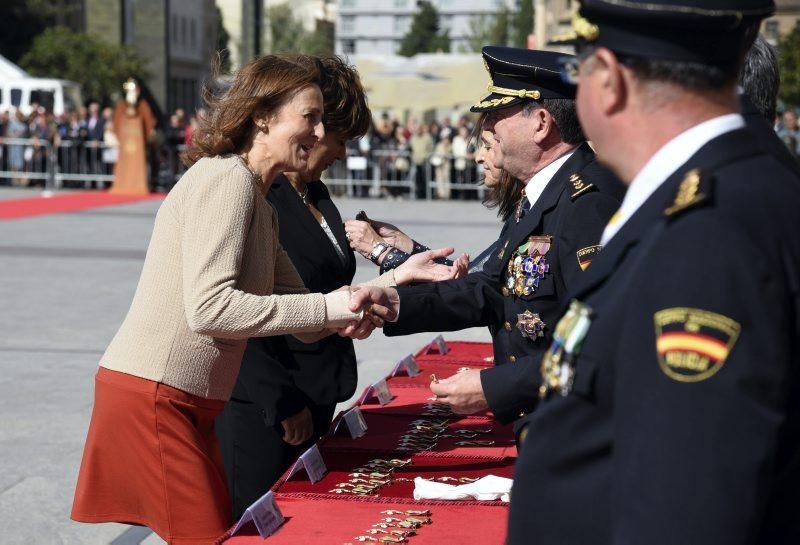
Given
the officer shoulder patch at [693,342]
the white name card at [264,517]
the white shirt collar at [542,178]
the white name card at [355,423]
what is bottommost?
the white name card at [355,423]

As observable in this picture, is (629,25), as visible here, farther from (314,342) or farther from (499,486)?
(314,342)

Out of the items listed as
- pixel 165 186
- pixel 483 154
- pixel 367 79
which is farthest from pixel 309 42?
pixel 483 154

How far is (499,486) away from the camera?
3.18 meters

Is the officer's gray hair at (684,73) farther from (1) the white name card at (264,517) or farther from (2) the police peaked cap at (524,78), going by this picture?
(2) the police peaked cap at (524,78)

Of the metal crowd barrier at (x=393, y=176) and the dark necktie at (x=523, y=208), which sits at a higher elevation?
the dark necktie at (x=523, y=208)

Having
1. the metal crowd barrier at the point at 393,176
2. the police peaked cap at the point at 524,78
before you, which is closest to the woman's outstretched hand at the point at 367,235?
the police peaked cap at the point at 524,78

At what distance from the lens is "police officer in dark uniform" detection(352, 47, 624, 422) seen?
2.90m

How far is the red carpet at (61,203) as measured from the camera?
65.5ft

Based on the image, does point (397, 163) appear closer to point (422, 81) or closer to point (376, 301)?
point (422, 81)

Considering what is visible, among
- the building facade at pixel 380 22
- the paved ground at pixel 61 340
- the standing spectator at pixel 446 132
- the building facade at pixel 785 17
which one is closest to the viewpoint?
the paved ground at pixel 61 340

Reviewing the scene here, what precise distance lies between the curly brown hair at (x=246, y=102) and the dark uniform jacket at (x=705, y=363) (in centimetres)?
195

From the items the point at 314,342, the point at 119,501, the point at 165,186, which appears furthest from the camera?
the point at 165,186

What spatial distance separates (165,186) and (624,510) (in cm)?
2552

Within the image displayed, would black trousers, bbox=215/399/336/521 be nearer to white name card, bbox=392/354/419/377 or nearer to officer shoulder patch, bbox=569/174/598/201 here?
white name card, bbox=392/354/419/377
